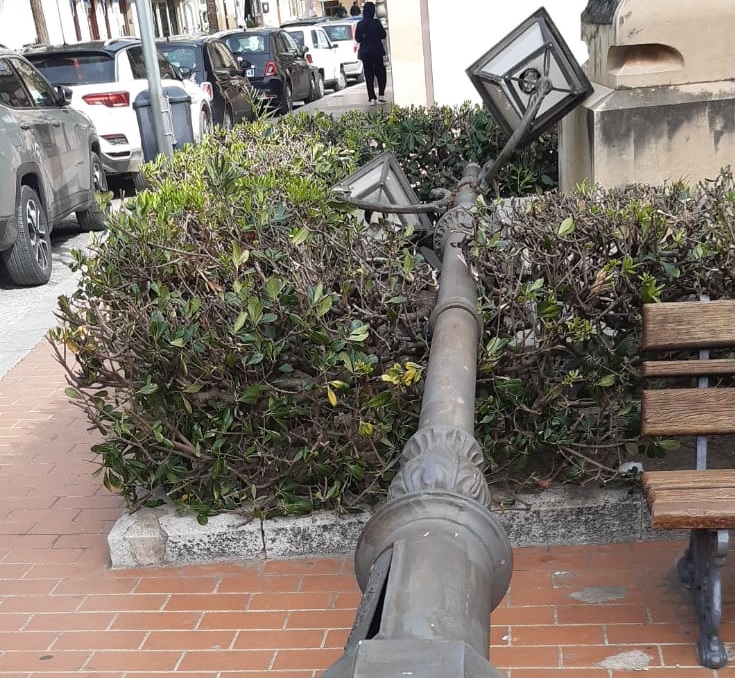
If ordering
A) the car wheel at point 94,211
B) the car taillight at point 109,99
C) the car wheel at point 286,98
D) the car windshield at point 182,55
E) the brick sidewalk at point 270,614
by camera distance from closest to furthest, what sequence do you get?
the brick sidewalk at point 270,614 → the car wheel at point 94,211 → the car taillight at point 109,99 → the car windshield at point 182,55 → the car wheel at point 286,98

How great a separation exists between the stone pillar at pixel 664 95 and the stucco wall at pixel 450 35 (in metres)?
8.09

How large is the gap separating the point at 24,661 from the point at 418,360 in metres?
1.74

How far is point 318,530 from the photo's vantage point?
3898 mm

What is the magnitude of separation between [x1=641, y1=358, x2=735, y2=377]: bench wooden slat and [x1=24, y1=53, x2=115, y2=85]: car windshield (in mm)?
10754

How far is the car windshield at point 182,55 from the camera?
16889mm

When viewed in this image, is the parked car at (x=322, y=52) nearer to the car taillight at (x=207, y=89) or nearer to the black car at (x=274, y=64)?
the black car at (x=274, y=64)

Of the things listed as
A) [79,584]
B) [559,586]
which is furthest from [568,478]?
[79,584]

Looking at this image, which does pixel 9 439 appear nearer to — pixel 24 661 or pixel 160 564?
pixel 160 564

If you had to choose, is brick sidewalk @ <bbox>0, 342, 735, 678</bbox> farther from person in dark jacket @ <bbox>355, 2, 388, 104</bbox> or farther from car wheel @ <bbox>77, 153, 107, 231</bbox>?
person in dark jacket @ <bbox>355, 2, 388, 104</bbox>

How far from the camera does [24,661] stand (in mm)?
3439

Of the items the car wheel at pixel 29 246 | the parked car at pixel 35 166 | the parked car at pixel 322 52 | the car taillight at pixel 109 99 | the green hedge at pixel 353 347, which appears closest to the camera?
the green hedge at pixel 353 347

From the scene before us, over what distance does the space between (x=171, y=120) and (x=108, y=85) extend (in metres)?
2.55

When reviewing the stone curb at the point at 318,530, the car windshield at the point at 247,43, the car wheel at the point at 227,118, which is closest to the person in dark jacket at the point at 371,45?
the car windshield at the point at 247,43

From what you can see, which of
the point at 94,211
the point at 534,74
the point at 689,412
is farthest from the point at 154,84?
the point at 689,412
